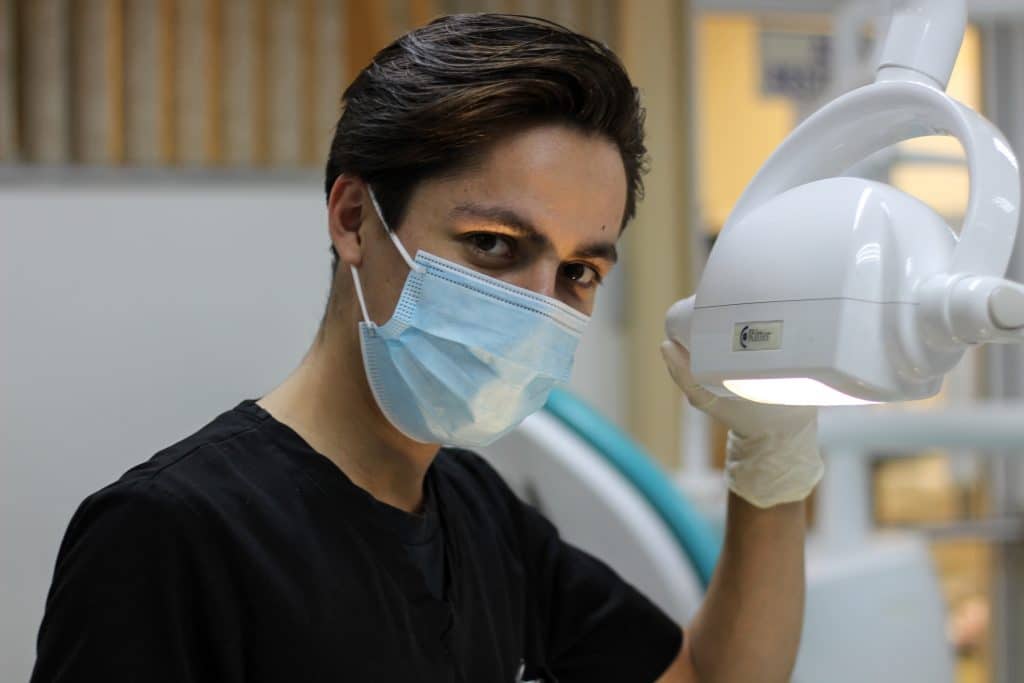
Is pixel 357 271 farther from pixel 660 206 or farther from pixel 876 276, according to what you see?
pixel 660 206

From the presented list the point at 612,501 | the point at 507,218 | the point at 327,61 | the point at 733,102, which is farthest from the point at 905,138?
the point at 733,102

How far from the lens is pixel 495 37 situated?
0.88 meters

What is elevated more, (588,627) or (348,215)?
(348,215)

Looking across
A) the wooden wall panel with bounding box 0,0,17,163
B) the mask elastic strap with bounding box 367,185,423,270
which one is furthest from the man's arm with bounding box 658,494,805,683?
the wooden wall panel with bounding box 0,0,17,163

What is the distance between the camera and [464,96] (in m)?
0.83

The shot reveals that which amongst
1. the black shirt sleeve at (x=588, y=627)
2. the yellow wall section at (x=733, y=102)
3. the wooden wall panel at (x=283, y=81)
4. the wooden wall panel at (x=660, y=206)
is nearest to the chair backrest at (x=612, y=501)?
the black shirt sleeve at (x=588, y=627)

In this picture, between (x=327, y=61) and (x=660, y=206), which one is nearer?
(x=327, y=61)

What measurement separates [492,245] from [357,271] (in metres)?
0.13

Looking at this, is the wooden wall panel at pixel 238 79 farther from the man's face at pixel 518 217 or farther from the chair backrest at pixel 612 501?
the man's face at pixel 518 217

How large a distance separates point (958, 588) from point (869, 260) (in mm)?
3169

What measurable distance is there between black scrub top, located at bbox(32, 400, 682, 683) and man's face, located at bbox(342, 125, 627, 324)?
18 centimetres

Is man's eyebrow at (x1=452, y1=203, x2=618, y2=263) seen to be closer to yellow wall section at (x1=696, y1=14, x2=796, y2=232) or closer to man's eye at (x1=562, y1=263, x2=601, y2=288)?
man's eye at (x1=562, y1=263, x2=601, y2=288)

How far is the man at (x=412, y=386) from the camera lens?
773 mm

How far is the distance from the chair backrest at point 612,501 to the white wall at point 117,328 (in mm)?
392
